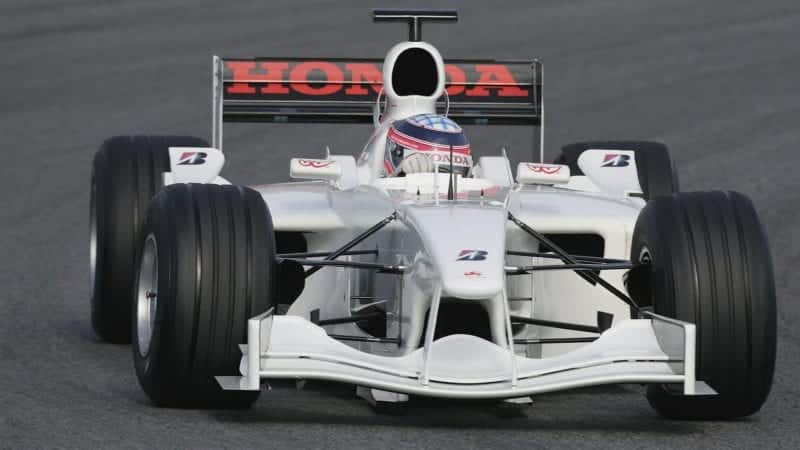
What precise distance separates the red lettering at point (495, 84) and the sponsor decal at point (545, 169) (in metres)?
2.63

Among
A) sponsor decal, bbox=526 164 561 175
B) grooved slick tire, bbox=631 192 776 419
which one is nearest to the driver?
sponsor decal, bbox=526 164 561 175

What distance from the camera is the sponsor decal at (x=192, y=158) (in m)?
10.8

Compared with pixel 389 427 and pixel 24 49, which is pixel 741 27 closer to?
pixel 24 49

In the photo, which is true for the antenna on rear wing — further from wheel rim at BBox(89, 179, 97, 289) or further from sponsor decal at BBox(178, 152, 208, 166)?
wheel rim at BBox(89, 179, 97, 289)

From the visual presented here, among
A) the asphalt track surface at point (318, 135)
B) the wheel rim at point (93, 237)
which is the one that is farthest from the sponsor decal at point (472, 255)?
the wheel rim at point (93, 237)

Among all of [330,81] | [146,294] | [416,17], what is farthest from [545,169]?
[330,81]

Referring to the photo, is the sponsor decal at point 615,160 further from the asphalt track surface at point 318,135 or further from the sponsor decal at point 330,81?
the sponsor decal at point 330,81

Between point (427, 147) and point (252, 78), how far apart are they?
2.75m

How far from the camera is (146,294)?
29.8 ft

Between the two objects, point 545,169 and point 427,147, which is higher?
point 427,147

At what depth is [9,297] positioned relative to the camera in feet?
41.4

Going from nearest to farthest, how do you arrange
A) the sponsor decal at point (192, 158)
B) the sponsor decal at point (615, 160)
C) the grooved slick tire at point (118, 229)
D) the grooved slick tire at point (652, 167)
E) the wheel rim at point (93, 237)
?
the sponsor decal at point (192, 158) < the grooved slick tire at point (118, 229) < the wheel rim at point (93, 237) < the sponsor decal at point (615, 160) < the grooved slick tire at point (652, 167)

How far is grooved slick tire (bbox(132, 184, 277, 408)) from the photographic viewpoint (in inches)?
329

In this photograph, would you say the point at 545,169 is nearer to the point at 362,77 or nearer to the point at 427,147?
the point at 427,147
